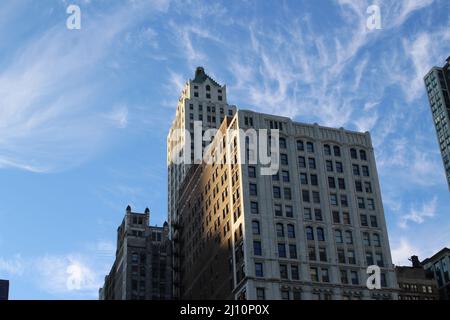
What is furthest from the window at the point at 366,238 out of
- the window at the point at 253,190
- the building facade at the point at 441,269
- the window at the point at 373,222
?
the building facade at the point at 441,269

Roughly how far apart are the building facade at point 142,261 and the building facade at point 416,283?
5418 centimetres

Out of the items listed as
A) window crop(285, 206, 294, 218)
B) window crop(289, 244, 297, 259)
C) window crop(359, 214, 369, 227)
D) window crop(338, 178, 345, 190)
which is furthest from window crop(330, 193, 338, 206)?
window crop(289, 244, 297, 259)

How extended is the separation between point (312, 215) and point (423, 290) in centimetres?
6194

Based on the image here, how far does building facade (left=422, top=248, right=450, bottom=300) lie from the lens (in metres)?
187

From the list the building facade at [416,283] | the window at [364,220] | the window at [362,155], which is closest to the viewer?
the window at [364,220]

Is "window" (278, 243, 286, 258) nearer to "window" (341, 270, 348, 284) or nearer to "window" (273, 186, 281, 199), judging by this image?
"window" (273, 186, 281, 199)

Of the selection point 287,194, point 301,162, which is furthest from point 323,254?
point 301,162

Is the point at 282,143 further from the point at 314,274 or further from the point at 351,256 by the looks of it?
the point at 314,274

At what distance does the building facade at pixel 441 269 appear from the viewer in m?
187

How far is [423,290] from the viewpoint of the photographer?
171 metres

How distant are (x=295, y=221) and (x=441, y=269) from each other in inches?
3408

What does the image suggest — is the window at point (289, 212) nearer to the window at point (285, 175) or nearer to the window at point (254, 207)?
the window at point (285, 175)
